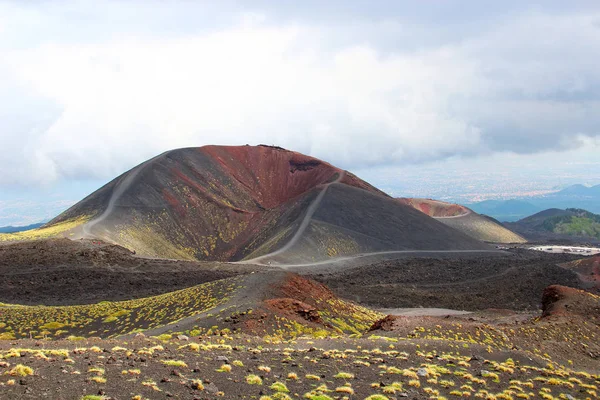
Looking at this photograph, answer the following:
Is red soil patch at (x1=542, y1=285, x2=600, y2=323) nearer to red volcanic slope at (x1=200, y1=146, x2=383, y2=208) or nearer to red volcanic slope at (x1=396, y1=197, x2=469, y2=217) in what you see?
red volcanic slope at (x1=200, y1=146, x2=383, y2=208)

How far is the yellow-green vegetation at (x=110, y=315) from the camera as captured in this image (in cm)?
3481

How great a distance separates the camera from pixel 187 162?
5157 inches

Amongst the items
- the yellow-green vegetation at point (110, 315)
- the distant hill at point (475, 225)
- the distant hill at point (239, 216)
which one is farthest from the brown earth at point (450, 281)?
the distant hill at point (475, 225)

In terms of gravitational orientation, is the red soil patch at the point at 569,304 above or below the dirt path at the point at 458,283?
above

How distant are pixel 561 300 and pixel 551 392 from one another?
28631 millimetres

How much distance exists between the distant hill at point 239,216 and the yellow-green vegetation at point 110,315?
40.8m

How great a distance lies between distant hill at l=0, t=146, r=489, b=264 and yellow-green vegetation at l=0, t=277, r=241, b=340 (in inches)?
1607

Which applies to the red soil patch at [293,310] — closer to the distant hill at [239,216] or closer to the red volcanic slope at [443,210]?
the distant hill at [239,216]

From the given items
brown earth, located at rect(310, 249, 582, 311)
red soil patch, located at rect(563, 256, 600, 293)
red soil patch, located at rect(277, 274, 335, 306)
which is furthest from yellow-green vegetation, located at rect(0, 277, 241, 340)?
red soil patch, located at rect(563, 256, 600, 293)

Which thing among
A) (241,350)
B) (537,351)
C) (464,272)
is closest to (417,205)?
(464,272)

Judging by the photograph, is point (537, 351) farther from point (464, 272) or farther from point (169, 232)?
point (169, 232)

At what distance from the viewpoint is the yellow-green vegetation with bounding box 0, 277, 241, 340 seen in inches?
1371

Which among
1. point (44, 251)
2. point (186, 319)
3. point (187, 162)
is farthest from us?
point (187, 162)

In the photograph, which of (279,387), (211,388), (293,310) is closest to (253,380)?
(279,387)
